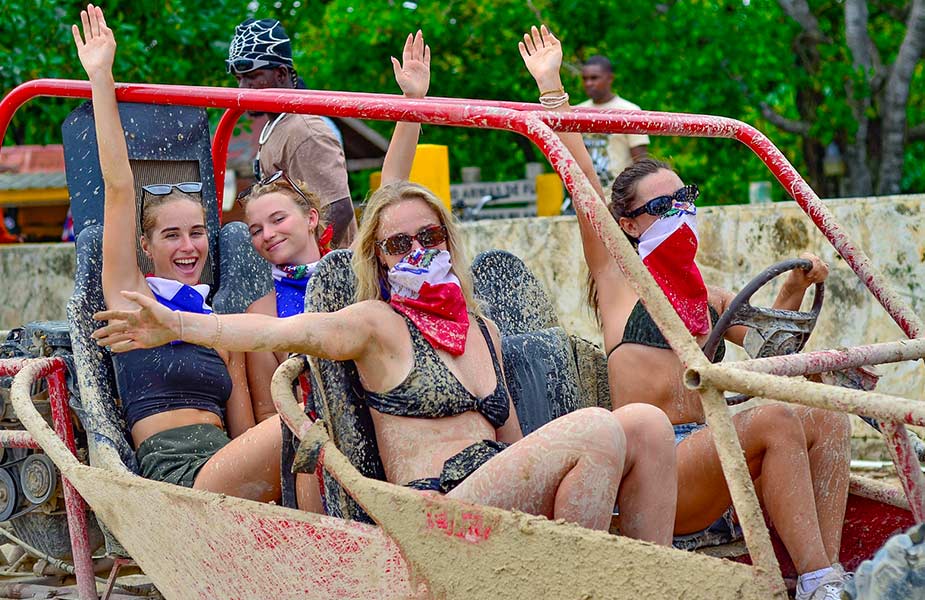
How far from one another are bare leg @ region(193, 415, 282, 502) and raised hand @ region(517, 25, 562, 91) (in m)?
1.18

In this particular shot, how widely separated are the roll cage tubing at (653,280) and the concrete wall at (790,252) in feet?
9.24

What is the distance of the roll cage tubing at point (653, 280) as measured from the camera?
2.58 metres

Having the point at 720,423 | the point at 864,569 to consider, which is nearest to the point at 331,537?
the point at 720,423

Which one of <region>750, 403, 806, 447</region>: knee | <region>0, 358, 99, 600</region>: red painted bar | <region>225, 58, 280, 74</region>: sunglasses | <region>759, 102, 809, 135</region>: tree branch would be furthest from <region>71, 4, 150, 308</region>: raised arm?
<region>759, 102, 809, 135</region>: tree branch

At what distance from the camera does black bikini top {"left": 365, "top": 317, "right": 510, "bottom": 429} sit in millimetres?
3262

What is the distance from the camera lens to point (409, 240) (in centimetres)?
333

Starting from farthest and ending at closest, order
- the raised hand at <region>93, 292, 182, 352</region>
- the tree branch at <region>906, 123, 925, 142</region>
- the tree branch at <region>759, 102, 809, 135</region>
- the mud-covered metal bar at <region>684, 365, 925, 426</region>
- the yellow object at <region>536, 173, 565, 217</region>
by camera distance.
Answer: the tree branch at <region>906, 123, 925, 142</region>, the tree branch at <region>759, 102, 809, 135</region>, the yellow object at <region>536, 173, 565, 217</region>, the raised hand at <region>93, 292, 182, 352</region>, the mud-covered metal bar at <region>684, 365, 925, 426</region>

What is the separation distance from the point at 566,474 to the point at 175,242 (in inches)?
66.2

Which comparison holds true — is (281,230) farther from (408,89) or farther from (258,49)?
(258,49)

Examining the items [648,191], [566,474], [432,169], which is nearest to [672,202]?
[648,191]

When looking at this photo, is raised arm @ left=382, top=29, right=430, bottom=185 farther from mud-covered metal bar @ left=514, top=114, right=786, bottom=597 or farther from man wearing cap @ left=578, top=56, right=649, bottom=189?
man wearing cap @ left=578, top=56, right=649, bottom=189

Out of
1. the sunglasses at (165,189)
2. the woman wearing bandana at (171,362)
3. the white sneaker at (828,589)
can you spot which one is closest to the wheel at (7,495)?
the woman wearing bandana at (171,362)

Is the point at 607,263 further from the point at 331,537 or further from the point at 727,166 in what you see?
the point at 727,166

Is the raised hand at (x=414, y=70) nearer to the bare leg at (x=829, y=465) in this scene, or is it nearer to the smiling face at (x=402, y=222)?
the smiling face at (x=402, y=222)
